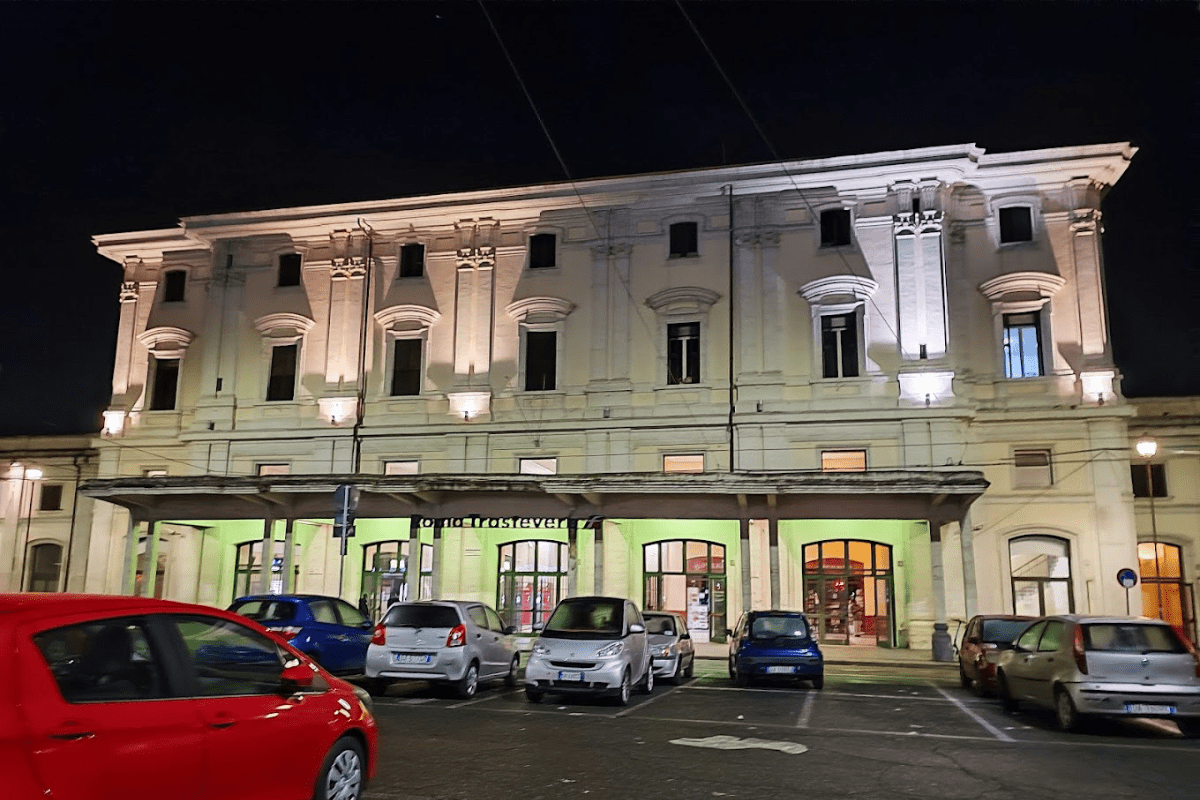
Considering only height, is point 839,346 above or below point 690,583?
above

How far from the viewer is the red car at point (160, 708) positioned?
180 inches

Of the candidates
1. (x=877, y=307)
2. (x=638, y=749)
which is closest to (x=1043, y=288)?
(x=877, y=307)

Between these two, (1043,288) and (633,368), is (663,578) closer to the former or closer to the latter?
(633,368)

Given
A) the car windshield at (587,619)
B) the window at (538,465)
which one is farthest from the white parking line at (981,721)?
the window at (538,465)

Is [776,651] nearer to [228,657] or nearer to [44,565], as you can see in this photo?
[228,657]

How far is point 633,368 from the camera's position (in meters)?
30.0

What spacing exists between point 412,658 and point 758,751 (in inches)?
249

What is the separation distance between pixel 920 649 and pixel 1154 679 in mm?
14705

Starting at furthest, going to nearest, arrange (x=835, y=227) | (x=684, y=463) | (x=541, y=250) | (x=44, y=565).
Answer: (x=44, y=565), (x=541, y=250), (x=835, y=227), (x=684, y=463)

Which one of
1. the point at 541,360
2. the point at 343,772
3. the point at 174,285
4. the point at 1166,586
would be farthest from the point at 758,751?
the point at 174,285

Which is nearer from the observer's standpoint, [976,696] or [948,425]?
[976,696]

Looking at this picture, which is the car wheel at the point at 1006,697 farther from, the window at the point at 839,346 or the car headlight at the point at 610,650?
the window at the point at 839,346

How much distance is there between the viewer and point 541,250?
31703 millimetres

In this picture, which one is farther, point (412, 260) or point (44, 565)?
point (44, 565)
